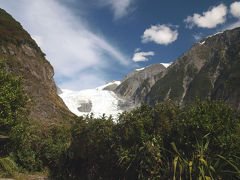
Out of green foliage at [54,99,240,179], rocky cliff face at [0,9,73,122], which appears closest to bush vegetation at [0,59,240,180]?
green foliage at [54,99,240,179]

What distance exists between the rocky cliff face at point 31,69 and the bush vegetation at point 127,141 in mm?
28031

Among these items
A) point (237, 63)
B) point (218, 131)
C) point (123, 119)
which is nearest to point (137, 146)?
point (123, 119)

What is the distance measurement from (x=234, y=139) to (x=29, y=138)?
25.9 meters

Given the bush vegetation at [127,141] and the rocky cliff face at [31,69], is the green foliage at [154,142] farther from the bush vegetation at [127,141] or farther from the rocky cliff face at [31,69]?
the rocky cliff face at [31,69]

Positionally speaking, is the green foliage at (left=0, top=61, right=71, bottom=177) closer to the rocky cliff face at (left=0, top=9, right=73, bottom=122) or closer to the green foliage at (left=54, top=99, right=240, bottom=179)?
the green foliage at (left=54, top=99, right=240, bottom=179)

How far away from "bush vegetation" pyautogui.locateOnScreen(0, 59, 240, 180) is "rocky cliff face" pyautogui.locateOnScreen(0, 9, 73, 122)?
28.0 m

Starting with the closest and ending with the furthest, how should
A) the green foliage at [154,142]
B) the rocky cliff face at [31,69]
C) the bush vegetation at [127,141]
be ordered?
the green foliage at [154,142]
the bush vegetation at [127,141]
the rocky cliff face at [31,69]

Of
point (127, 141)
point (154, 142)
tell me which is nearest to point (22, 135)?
point (127, 141)

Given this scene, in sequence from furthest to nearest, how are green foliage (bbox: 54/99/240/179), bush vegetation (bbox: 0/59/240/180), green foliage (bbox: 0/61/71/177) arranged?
green foliage (bbox: 0/61/71/177)
bush vegetation (bbox: 0/59/240/180)
green foliage (bbox: 54/99/240/179)

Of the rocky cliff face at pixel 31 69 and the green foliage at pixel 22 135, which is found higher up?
the rocky cliff face at pixel 31 69

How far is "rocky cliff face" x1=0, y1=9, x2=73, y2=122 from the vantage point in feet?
201

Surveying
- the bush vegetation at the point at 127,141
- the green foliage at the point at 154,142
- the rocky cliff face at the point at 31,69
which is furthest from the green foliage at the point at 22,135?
the rocky cliff face at the point at 31,69

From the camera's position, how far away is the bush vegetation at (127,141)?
1434 cm

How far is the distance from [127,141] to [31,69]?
6632 cm
